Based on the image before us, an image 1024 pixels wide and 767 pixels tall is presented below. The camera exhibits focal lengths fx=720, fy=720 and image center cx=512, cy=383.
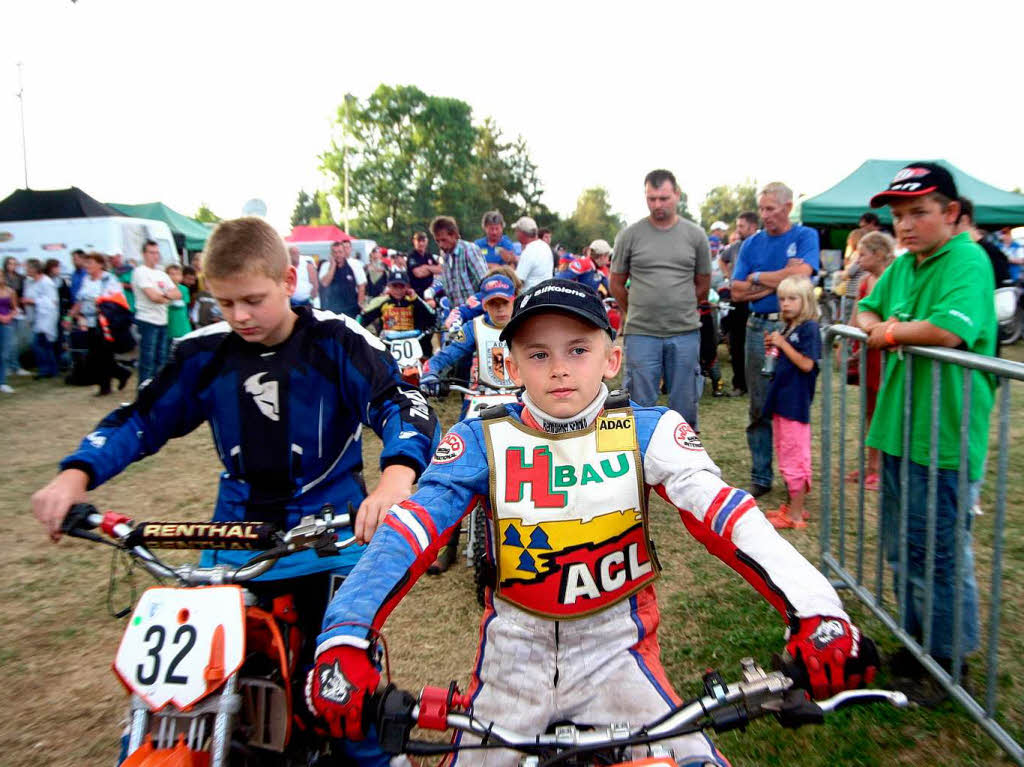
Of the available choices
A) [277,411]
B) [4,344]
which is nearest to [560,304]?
[277,411]

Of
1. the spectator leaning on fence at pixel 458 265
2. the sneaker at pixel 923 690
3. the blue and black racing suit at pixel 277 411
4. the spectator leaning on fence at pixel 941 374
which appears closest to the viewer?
the blue and black racing suit at pixel 277 411

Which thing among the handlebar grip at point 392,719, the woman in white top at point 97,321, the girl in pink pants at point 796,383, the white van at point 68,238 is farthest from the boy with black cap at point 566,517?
the white van at point 68,238

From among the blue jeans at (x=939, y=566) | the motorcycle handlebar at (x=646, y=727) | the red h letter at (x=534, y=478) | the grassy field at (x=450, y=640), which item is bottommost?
the grassy field at (x=450, y=640)

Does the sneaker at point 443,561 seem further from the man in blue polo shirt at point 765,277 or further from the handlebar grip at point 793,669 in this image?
the handlebar grip at point 793,669

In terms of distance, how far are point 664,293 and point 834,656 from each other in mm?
4510

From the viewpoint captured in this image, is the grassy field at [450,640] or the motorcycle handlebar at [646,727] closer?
the motorcycle handlebar at [646,727]

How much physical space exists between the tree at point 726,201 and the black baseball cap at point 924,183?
228ft

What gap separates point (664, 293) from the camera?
18.9 ft

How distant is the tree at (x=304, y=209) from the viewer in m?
115

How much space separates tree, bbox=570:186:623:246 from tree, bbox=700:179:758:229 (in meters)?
9.24

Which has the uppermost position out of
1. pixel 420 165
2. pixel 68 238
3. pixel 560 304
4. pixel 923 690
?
pixel 420 165

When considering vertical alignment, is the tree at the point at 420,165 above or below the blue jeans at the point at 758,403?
above

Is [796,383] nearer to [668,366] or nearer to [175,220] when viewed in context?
[668,366]

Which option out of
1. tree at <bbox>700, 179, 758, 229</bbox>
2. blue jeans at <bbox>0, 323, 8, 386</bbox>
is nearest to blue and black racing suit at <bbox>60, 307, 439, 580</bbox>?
blue jeans at <bbox>0, 323, 8, 386</bbox>
